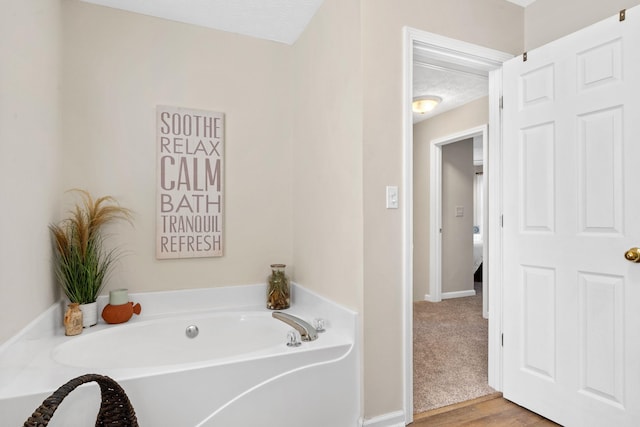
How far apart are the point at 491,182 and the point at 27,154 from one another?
2.51m

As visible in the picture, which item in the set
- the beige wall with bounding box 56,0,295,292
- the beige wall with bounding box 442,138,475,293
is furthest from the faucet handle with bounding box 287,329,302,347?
the beige wall with bounding box 442,138,475,293

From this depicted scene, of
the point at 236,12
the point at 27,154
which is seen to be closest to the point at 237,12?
the point at 236,12

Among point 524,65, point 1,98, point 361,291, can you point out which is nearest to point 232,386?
point 361,291

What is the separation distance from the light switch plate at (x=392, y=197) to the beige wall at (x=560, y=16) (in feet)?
4.44

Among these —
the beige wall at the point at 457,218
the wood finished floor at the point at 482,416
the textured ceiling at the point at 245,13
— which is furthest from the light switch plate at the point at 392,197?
the beige wall at the point at 457,218

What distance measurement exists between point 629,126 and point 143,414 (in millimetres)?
2397

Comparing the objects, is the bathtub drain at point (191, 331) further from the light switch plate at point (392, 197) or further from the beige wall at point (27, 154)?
the light switch plate at point (392, 197)

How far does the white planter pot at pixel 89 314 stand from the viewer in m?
2.11

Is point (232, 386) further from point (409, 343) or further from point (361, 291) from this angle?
point (409, 343)

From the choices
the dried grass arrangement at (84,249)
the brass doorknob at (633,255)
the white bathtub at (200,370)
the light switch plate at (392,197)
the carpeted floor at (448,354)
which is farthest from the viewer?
the carpeted floor at (448,354)

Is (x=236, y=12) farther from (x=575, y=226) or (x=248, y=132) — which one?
(x=575, y=226)

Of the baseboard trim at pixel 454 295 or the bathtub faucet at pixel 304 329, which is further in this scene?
the baseboard trim at pixel 454 295

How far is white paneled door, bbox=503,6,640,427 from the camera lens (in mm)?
1655

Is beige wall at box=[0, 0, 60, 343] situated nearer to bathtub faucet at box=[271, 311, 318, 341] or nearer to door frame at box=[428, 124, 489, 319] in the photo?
bathtub faucet at box=[271, 311, 318, 341]
